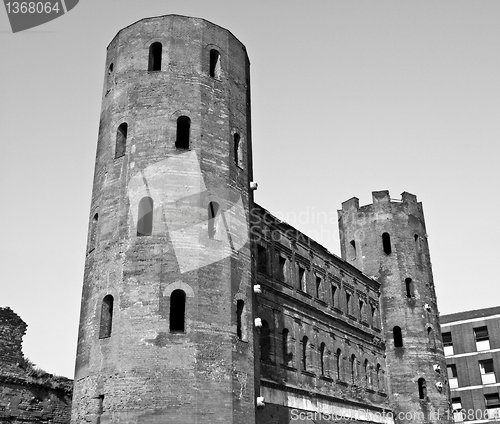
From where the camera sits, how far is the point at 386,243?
37.0m

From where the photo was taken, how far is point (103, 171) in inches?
814

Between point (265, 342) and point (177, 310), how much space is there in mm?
5862

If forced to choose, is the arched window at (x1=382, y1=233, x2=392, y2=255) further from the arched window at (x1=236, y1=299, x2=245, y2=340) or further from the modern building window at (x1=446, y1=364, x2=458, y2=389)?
the arched window at (x1=236, y1=299, x2=245, y2=340)

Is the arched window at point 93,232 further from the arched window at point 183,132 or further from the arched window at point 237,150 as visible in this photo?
the arched window at point 237,150

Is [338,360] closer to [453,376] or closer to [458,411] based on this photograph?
[458,411]

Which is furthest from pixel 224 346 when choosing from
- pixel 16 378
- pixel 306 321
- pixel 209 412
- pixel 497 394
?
pixel 497 394

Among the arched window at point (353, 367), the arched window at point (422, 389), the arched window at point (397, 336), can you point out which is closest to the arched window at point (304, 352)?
the arched window at point (353, 367)

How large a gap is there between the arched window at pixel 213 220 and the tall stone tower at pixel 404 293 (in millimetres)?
17839

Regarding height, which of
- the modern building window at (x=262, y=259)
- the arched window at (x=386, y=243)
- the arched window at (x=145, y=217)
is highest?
the arched window at (x=386, y=243)

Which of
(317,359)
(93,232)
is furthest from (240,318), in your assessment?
(317,359)

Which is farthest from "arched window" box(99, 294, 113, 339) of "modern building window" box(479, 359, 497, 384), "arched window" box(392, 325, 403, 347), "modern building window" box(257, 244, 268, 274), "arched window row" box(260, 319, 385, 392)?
"modern building window" box(479, 359, 497, 384)

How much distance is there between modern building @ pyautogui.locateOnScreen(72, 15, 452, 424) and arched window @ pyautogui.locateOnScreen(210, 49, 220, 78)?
0.04m

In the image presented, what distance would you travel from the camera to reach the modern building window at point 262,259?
24.6 m

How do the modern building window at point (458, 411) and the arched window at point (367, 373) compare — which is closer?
the arched window at point (367, 373)
